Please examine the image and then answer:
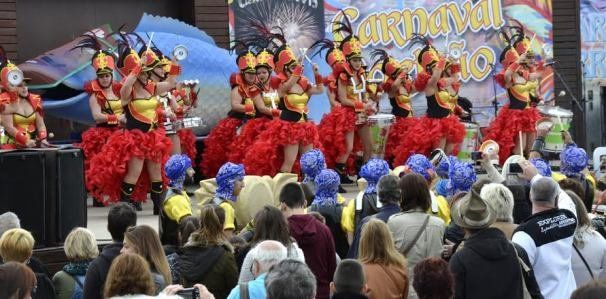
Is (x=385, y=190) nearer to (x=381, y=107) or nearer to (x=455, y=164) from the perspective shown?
(x=455, y=164)

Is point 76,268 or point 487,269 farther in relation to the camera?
point 76,268

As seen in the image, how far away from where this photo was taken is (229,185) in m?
7.61

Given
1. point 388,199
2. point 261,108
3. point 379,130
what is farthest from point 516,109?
point 388,199

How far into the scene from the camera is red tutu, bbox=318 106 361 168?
1319cm

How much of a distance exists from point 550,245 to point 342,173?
7686 mm

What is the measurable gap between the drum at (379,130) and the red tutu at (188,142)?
206 centimetres

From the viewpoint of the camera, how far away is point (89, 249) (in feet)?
20.0

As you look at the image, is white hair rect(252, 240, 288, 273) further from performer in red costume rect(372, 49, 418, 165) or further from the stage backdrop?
the stage backdrop

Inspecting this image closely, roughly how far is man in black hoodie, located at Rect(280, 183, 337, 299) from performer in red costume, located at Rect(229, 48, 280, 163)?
6168mm

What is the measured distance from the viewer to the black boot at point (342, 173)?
13453mm

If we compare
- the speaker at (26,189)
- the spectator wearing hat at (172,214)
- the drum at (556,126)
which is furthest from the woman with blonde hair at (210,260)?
the drum at (556,126)

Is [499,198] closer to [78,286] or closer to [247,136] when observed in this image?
[78,286]

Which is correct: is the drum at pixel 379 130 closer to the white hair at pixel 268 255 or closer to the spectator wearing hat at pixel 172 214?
the spectator wearing hat at pixel 172 214

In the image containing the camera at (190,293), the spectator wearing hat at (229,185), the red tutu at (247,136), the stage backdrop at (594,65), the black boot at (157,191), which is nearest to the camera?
the camera at (190,293)
